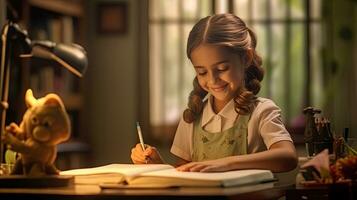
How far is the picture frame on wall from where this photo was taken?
170 inches

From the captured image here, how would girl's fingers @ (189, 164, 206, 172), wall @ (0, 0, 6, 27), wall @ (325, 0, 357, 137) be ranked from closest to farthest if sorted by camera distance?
girl's fingers @ (189, 164, 206, 172) → wall @ (0, 0, 6, 27) → wall @ (325, 0, 357, 137)

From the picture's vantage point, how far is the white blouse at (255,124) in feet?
4.80

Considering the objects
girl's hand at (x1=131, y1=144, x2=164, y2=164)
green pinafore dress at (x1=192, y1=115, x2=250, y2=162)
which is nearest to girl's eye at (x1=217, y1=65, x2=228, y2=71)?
green pinafore dress at (x1=192, y1=115, x2=250, y2=162)

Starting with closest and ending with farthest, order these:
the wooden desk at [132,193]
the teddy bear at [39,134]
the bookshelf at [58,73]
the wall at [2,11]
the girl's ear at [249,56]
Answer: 1. the wooden desk at [132,193]
2. the teddy bear at [39,134]
3. the girl's ear at [249,56]
4. the wall at [2,11]
5. the bookshelf at [58,73]

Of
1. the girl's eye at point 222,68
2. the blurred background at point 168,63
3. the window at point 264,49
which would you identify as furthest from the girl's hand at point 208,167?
the window at point 264,49

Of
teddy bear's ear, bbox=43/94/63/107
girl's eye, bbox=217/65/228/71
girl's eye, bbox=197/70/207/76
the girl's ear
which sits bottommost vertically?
teddy bear's ear, bbox=43/94/63/107

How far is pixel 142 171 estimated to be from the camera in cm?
127

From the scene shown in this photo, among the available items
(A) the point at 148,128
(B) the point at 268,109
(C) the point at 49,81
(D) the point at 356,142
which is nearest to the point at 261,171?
(B) the point at 268,109

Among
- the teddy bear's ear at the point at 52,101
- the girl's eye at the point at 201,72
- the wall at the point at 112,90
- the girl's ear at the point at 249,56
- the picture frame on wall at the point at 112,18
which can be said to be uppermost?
the picture frame on wall at the point at 112,18

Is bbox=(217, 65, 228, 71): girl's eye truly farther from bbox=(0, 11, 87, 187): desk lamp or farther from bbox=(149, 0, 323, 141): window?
bbox=(149, 0, 323, 141): window

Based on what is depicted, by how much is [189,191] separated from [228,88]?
0.42 metres

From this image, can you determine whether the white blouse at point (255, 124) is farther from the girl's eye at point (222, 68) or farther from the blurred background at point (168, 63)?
the blurred background at point (168, 63)

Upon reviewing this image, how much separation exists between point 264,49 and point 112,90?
0.95 m

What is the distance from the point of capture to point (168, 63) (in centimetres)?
436
